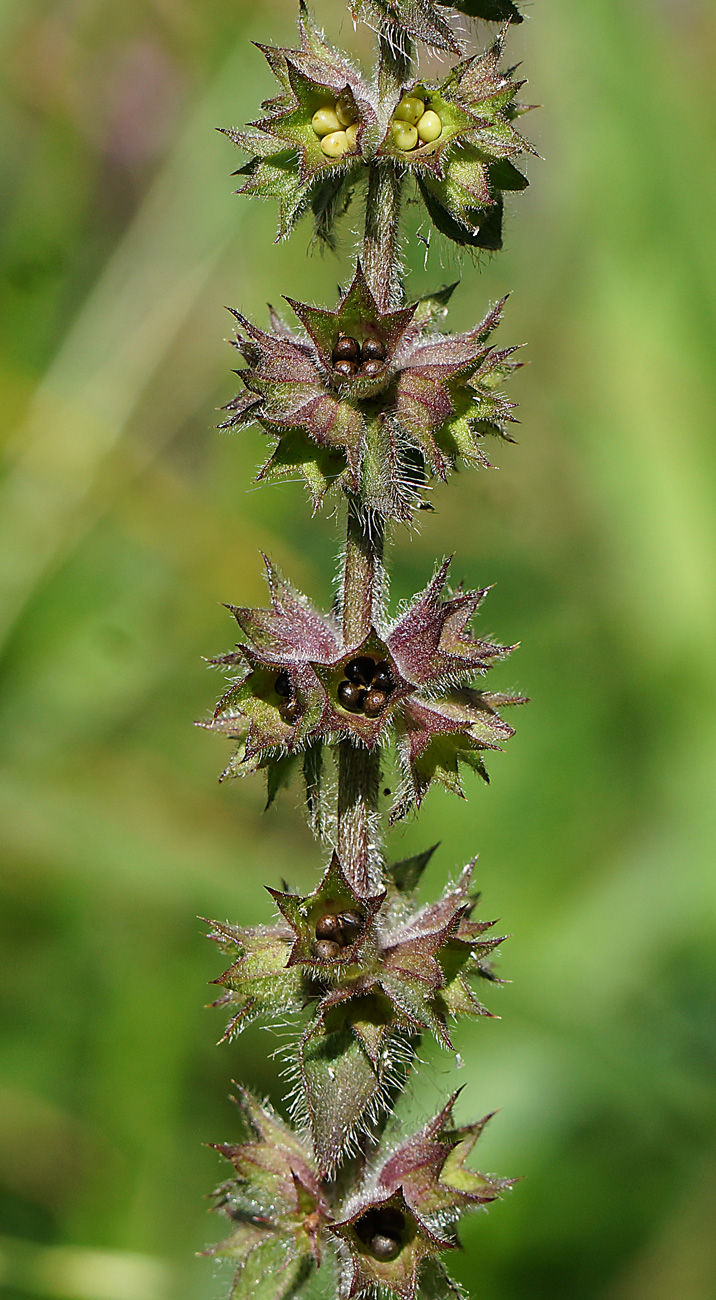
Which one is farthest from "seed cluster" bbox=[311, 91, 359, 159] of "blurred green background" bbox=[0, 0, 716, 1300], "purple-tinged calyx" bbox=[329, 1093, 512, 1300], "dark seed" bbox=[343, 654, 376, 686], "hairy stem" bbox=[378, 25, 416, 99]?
"blurred green background" bbox=[0, 0, 716, 1300]

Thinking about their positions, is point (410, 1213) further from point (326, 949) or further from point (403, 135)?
point (403, 135)

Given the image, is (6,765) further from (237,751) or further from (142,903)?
(237,751)

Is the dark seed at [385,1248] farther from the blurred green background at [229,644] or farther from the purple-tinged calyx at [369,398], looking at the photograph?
the blurred green background at [229,644]

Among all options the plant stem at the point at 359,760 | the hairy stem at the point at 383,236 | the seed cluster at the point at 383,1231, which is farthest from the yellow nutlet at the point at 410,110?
the seed cluster at the point at 383,1231

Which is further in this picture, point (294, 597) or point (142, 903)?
point (142, 903)

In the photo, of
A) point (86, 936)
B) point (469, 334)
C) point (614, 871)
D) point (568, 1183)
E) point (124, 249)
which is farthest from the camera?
point (124, 249)

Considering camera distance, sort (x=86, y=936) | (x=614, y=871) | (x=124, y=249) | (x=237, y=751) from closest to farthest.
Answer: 1. (x=237, y=751)
2. (x=86, y=936)
3. (x=614, y=871)
4. (x=124, y=249)

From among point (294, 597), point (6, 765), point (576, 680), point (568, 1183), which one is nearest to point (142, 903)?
point (6, 765)
